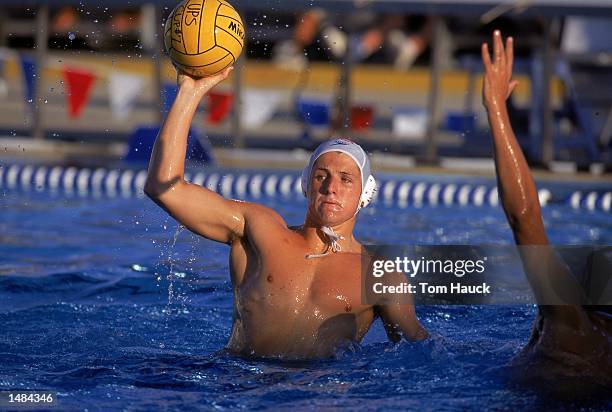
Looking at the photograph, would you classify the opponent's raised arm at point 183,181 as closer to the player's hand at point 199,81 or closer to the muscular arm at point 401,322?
the player's hand at point 199,81

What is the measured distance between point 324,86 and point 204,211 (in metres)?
10.9

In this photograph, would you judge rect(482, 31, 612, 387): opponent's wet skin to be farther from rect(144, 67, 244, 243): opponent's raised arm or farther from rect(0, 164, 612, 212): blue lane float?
rect(0, 164, 612, 212): blue lane float

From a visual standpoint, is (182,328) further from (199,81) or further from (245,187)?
(245,187)

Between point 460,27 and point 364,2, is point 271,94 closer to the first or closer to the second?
point 364,2

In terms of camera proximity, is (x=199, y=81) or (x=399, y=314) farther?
(x=399, y=314)

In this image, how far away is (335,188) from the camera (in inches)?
118

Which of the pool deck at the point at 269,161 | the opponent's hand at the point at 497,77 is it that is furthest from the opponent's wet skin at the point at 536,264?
the pool deck at the point at 269,161

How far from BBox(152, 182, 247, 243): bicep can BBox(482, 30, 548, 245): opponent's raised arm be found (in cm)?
98

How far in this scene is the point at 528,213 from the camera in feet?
7.77

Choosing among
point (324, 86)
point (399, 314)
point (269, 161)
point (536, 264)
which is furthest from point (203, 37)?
point (324, 86)

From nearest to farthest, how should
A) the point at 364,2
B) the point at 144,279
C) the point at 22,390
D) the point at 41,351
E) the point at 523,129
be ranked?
the point at 22,390 < the point at 41,351 < the point at 144,279 < the point at 364,2 < the point at 523,129

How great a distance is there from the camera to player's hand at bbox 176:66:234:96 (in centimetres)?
293

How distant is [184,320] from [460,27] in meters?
9.75

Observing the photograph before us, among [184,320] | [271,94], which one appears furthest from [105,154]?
[184,320]
